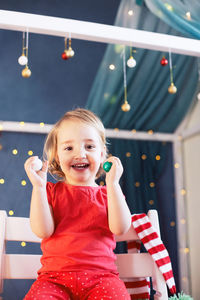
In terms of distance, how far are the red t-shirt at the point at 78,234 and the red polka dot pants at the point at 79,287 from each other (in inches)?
0.8

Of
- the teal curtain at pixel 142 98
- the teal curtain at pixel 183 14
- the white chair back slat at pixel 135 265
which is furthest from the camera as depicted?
the teal curtain at pixel 142 98

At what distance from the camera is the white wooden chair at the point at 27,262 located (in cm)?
99

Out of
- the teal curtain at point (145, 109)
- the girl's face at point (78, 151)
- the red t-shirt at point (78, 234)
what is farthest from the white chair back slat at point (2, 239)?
the teal curtain at point (145, 109)

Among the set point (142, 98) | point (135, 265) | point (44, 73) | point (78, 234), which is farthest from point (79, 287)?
point (44, 73)

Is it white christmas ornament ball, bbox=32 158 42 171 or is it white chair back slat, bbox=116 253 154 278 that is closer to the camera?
white christmas ornament ball, bbox=32 158 42 171

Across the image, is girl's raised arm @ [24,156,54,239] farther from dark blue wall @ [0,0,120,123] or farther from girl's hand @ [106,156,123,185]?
dark blue wall @ [0,0,120,123]

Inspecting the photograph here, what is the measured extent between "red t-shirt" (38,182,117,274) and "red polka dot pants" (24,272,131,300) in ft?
0.07

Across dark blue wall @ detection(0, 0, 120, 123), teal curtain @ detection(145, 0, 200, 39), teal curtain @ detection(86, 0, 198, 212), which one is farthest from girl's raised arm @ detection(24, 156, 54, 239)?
dark blue wall @ detection(0, 0, 120, 123)

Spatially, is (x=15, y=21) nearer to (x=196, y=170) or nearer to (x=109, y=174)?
(x=109, y=174)

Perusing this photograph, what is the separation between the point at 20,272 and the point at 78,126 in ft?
1.51

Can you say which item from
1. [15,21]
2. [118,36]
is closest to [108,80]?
[118,36]

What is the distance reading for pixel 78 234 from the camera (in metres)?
0.93

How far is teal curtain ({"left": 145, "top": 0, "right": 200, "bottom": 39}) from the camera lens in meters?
1.48

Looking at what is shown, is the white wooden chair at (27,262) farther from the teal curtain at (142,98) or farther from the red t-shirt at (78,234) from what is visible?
the teal curtain at (142,98)
